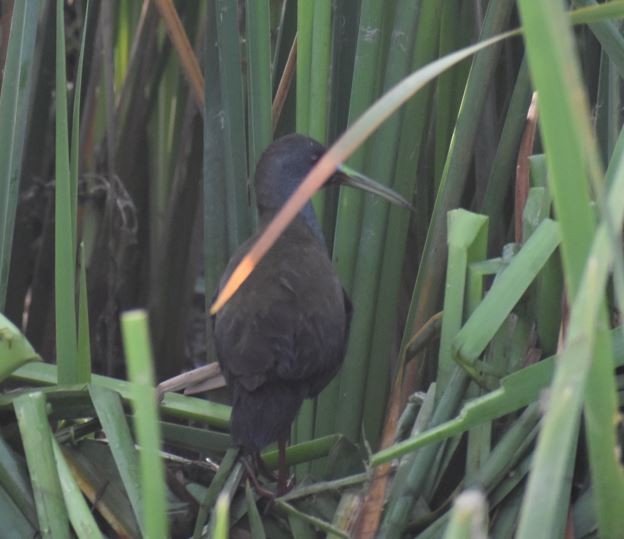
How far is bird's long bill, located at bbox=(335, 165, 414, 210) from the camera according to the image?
1.78 meters

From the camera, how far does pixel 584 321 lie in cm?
80

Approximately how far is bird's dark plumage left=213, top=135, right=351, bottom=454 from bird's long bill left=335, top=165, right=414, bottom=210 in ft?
0.25

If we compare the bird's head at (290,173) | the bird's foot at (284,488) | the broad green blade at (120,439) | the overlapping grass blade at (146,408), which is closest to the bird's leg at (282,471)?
the bird's foot at (284,488)

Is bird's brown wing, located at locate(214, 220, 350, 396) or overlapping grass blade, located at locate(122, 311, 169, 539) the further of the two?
bird's brown wing, located at locate(214, 220, 350, 396)

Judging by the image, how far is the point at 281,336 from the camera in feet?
5.83

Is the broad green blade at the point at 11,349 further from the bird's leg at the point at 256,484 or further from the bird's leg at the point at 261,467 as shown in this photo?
the bird's leg at the point at 261,467

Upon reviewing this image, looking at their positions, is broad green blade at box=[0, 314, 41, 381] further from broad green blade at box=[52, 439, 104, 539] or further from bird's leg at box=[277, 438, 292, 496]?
bird's leg at box=[277, 438, 292, 496]

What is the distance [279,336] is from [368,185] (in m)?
0.27

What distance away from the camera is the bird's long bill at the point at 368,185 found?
178cm

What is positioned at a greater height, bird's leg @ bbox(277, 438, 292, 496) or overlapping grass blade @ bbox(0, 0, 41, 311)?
overlapping grass blade @ bbox(0, 0, 41, 311)

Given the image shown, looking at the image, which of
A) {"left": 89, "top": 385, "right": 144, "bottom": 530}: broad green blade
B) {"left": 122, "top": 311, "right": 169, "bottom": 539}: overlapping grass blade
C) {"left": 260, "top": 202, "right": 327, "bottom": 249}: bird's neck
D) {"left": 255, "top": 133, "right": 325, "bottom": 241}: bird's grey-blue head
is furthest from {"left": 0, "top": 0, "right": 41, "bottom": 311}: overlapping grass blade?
{"left": 122, "top": 311, "right": 169, "bottom": 539}: overlapping grass blade

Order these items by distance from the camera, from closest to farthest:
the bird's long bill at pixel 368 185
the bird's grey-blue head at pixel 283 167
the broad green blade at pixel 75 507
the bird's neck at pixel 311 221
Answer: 1. the broad green blade at pixel 75 507
2. the bird's long bill at pixel 368 185
3. the bird's grey-blue head at pixel 283 167
4. the bird's neck at pixel 311 221

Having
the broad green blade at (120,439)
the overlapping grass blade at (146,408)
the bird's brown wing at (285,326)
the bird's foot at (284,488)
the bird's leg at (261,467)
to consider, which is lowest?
the bird's foot at (284,488)

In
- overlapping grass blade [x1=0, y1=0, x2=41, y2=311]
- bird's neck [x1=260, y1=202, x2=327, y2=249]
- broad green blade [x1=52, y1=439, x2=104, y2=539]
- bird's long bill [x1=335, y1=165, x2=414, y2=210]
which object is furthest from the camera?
bird's neck [x1=260, y1=202, x2=327, y2=249]
